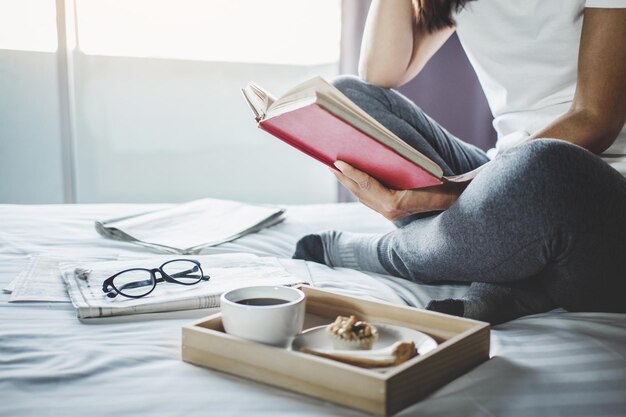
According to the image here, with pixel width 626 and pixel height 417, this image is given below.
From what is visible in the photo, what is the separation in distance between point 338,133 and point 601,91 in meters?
0.44

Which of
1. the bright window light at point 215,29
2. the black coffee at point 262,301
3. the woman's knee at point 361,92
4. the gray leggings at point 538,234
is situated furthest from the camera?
the bright window light at point 215,29

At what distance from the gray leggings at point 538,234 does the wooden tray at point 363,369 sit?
0.16 m

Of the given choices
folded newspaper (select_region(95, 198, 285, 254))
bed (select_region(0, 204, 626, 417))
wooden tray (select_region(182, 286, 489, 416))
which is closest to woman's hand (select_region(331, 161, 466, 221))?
bed (select_region(0, 204, 626, 417))

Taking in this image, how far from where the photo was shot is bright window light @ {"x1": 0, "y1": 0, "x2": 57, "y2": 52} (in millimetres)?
2395

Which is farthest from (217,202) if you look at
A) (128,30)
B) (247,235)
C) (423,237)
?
(128,30)

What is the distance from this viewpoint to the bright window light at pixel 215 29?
254 cm

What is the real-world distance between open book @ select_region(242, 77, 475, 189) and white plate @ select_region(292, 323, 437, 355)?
221 millimetres

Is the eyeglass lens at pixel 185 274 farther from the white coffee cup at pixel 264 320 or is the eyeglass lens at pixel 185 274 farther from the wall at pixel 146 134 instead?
the wall at pixel 146 134

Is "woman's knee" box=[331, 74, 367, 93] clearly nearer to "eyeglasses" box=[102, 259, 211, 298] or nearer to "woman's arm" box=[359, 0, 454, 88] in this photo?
"woman's arm" box=[359, 0, 454, 88]

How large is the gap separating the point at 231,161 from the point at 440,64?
928mm

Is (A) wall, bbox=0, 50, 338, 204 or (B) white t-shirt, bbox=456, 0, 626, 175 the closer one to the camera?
(B) white t-shirt, bbox=456, 0, 626, 175

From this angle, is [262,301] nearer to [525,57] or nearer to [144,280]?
[144,280]

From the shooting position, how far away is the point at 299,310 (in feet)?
2.20

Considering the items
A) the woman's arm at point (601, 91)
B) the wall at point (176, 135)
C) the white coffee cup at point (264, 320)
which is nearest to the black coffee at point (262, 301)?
the white coffee cup at point (264, 320)
